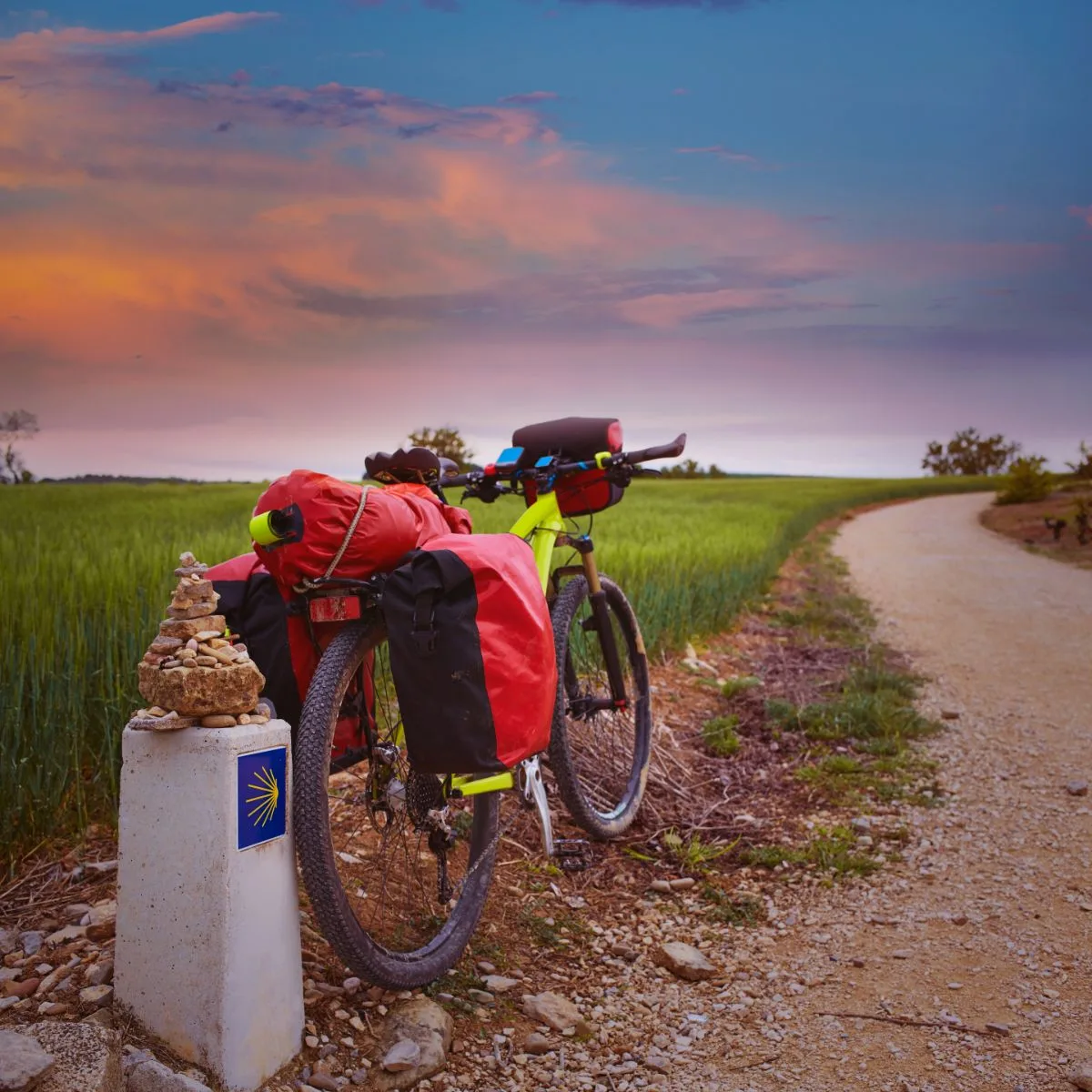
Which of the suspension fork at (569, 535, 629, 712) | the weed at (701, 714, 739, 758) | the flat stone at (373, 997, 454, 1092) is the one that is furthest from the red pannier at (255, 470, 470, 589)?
the weed at (701, 714, 739, 758)

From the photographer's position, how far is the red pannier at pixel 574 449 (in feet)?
11.3

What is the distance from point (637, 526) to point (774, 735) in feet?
26.1

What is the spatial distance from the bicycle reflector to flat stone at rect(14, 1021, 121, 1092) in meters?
1.06

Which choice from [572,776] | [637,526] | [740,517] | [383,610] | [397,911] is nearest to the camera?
[383,610]

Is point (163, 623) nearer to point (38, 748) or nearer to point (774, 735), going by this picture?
point (38, 748)

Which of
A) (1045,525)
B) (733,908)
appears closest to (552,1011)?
(733,908)

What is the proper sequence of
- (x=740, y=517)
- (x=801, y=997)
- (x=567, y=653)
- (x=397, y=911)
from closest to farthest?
(x=801, y=997) < (x=397, y=911) < (x=567, y=653) < (x=740, y=517)

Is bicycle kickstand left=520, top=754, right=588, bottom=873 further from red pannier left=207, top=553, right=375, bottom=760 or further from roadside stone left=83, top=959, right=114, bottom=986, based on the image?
roadside stone left=83, top=959, right=114, bottom=986

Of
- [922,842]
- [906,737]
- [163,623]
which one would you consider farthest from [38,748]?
[906,737]

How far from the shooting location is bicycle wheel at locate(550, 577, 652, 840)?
351cm

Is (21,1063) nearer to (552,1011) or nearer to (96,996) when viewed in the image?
(96,996)

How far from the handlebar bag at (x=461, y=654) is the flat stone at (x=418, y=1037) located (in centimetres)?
62

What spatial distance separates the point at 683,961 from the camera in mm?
2916

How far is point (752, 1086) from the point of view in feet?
7.68
